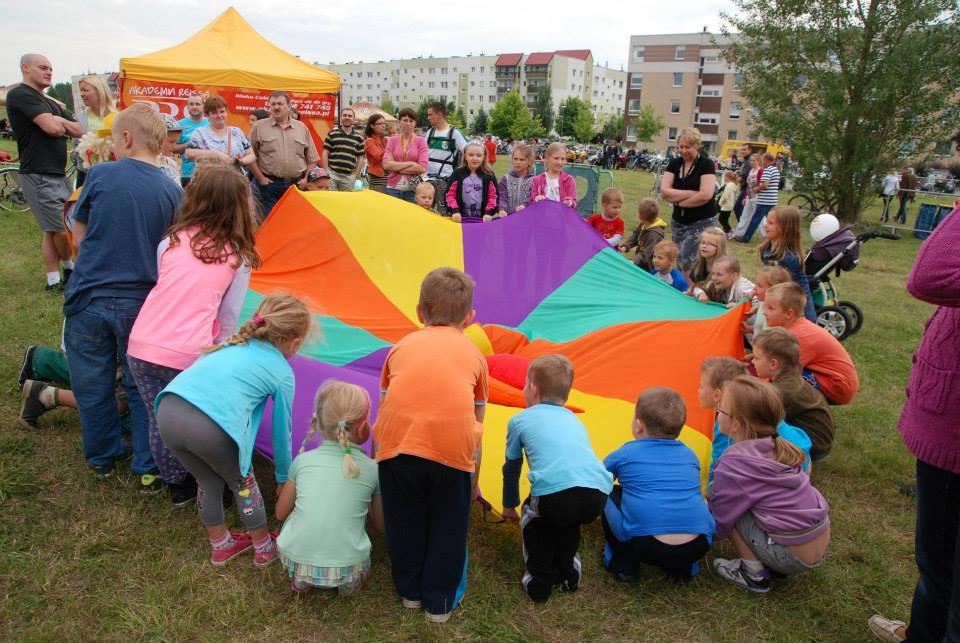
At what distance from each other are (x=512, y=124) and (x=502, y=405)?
57396 millimetres

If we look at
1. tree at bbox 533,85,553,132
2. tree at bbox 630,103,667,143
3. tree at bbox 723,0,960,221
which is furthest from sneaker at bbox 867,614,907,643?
tree at bbox 533,85,553,132

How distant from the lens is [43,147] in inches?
184

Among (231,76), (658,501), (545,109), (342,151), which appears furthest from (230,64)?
(545,109)

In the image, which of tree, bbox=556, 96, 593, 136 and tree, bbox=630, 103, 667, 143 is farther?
tree, bbox=556, 96, 593, 136

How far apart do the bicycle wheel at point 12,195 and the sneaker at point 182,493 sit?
24.6 ft

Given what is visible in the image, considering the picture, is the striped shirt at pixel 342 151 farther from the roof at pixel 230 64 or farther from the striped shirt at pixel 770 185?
the striped shirt at pixel 770 185

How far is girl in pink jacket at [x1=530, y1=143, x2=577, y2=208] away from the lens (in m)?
5.18

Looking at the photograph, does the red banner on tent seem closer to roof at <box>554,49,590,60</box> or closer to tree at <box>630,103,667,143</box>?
tree at <box>630,103,667,143</box>

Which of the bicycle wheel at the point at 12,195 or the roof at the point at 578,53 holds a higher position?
the roof at the point at 578,53

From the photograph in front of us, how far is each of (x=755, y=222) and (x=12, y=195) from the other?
10.2 meters

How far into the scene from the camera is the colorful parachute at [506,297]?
10.1 feet

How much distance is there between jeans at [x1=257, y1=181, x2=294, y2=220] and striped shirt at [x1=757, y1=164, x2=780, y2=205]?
6.55 metres

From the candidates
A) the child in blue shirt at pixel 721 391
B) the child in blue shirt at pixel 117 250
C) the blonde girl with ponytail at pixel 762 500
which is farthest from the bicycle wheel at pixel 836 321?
the child in blue shirt at pixel 117 250

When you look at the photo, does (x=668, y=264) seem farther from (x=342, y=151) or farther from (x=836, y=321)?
(x=342, y=151)
